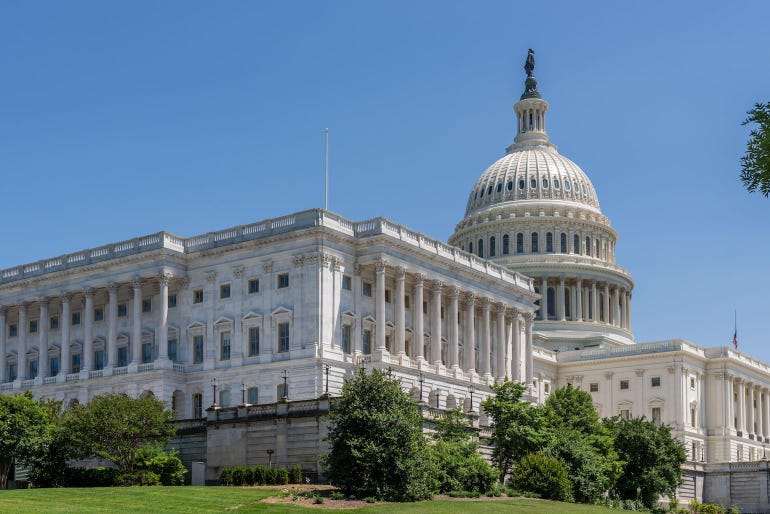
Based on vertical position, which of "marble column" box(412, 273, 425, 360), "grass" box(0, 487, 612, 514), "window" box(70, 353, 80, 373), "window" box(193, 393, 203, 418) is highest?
"marble column" box(412, 273, 425, 360)

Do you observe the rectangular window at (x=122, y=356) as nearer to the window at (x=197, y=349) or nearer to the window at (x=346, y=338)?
the window at (x=197, y=349)

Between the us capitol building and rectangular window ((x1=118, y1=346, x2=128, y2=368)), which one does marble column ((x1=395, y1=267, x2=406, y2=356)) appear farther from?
rectangular window ((x1=118, y1=346, x2=128, y2=368))

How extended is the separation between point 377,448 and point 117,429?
21.2 m

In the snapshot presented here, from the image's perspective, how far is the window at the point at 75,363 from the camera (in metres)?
112

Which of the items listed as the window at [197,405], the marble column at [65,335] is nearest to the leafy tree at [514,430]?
the window at [197,405]

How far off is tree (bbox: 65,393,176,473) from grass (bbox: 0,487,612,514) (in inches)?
400

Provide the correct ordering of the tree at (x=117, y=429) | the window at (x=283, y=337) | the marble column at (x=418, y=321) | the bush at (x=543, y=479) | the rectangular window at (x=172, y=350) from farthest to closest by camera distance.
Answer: the rectangular window at (x=172, y=350) → the marble column at (x=418, y=321) → the window at (x=283, y=337) → the tree at (x=117, y=429) → the bush at (x=543, y=479)

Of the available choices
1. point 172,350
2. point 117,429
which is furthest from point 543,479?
point 172,350

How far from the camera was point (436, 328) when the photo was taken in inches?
4252

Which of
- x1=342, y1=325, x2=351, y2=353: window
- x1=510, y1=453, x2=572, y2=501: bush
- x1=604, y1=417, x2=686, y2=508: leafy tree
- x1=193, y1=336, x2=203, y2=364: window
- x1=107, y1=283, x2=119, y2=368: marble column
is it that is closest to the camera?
x1=510, y1=453, x2=572, y2=501: bush

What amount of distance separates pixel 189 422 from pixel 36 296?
36.1 meters

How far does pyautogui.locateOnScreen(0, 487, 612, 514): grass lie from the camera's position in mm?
56500

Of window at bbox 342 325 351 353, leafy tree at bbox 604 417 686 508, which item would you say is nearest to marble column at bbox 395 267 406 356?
window at bbox 342 325 351 353

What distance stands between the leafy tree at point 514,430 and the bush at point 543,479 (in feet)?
13.1
